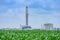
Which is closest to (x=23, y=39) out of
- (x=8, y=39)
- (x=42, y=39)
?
(x=8, y=39)

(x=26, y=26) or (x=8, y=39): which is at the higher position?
(x=8, y=39)

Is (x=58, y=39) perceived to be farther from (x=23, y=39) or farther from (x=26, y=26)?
(x=26, y=26)

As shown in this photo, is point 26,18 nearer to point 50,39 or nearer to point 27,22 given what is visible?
point 27,22

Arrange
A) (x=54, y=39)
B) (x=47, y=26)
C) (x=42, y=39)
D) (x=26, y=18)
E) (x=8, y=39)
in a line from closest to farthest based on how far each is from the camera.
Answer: (x=8, y=39)
(x=42, y=39)
(x=54, y=39)
(x=26, y=18)
(x=47, y=26)

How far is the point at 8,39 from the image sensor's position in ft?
17.4

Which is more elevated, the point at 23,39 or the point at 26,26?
the point at 23,39

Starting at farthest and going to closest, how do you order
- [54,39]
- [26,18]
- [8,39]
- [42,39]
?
[26,18] → [54,39] → [42,39] → [8,39]

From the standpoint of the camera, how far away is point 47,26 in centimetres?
2955

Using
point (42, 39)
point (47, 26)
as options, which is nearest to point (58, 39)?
point (42, 39)

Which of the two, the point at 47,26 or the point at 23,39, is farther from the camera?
the point at 47,26

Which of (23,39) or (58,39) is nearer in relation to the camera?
(23,39)

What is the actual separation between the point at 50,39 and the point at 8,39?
138 cm

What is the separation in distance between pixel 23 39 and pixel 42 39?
74 cm

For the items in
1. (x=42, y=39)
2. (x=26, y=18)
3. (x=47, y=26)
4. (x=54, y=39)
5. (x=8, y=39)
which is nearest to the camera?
(x=8, y=39)
